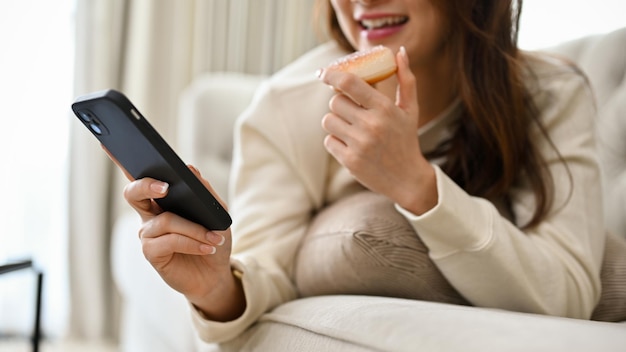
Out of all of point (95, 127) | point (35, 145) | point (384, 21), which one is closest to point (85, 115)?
point (95, 127)

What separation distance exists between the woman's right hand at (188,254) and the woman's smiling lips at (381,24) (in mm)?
395

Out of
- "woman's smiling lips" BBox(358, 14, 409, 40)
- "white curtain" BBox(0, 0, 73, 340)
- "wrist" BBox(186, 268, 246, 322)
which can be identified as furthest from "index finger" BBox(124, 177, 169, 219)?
"white curtain" BBox(0, 0, 73, 340)

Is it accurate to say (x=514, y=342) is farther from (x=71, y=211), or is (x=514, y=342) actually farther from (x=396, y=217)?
(x=71, y=211)

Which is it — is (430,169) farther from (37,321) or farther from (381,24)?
(37,321)

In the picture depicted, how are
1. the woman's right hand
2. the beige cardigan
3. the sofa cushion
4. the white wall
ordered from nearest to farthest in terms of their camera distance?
the sofa cushion → the woman's right hand → the beige cardigan → the white wall

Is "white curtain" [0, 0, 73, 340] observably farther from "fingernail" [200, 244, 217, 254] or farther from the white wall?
"fingernail" [200, 244, 217, 254]

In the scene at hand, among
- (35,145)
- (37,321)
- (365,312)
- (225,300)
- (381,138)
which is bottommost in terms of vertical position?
(35,145)

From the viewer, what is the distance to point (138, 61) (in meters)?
2.80

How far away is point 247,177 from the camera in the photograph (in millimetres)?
1159

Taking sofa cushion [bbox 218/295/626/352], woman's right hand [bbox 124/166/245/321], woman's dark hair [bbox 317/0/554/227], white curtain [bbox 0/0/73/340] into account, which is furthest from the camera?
white curtain [bbox 0/0/73/340]

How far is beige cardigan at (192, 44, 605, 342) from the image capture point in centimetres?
86

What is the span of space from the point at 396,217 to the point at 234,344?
264 mm

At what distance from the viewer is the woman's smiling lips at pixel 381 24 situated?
41.3 inches

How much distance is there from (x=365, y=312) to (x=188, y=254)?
0.27 m
